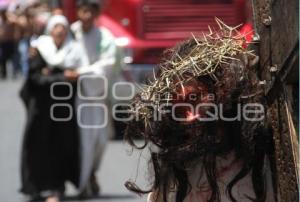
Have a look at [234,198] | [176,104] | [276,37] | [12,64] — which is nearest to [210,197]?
[234,198]

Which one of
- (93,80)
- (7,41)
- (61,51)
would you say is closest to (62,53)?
(61,51)

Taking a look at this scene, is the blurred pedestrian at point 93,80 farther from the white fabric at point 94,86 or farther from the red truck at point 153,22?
the red truck at point 153,22

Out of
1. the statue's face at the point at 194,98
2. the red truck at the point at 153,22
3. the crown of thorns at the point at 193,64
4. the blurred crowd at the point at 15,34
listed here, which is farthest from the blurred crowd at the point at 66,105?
the blurred crowd at the point at 15,34

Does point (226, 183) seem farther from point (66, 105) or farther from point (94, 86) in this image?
point (94, 86)

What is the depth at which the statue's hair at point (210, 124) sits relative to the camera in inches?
109

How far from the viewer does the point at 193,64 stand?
9.12ft

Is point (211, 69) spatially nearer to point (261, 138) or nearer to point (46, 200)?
point (261, 138)

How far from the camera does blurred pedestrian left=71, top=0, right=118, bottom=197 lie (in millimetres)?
8602

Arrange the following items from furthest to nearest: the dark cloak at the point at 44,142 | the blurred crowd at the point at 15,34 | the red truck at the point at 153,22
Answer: the blurred crowd at the point at 15,34
the red truck at the point at 153,22
the dark cloak at the point at 44,142

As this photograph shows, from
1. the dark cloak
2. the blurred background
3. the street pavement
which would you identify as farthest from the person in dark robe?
the blurred background

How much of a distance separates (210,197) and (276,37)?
0.49 m

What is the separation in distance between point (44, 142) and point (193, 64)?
19.1 feet

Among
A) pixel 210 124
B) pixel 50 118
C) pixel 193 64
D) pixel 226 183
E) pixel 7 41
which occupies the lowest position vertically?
pixel 226 183

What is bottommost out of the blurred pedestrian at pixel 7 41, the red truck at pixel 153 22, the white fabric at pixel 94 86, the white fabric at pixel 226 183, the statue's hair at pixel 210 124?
the white fabric at pixel 226 183
